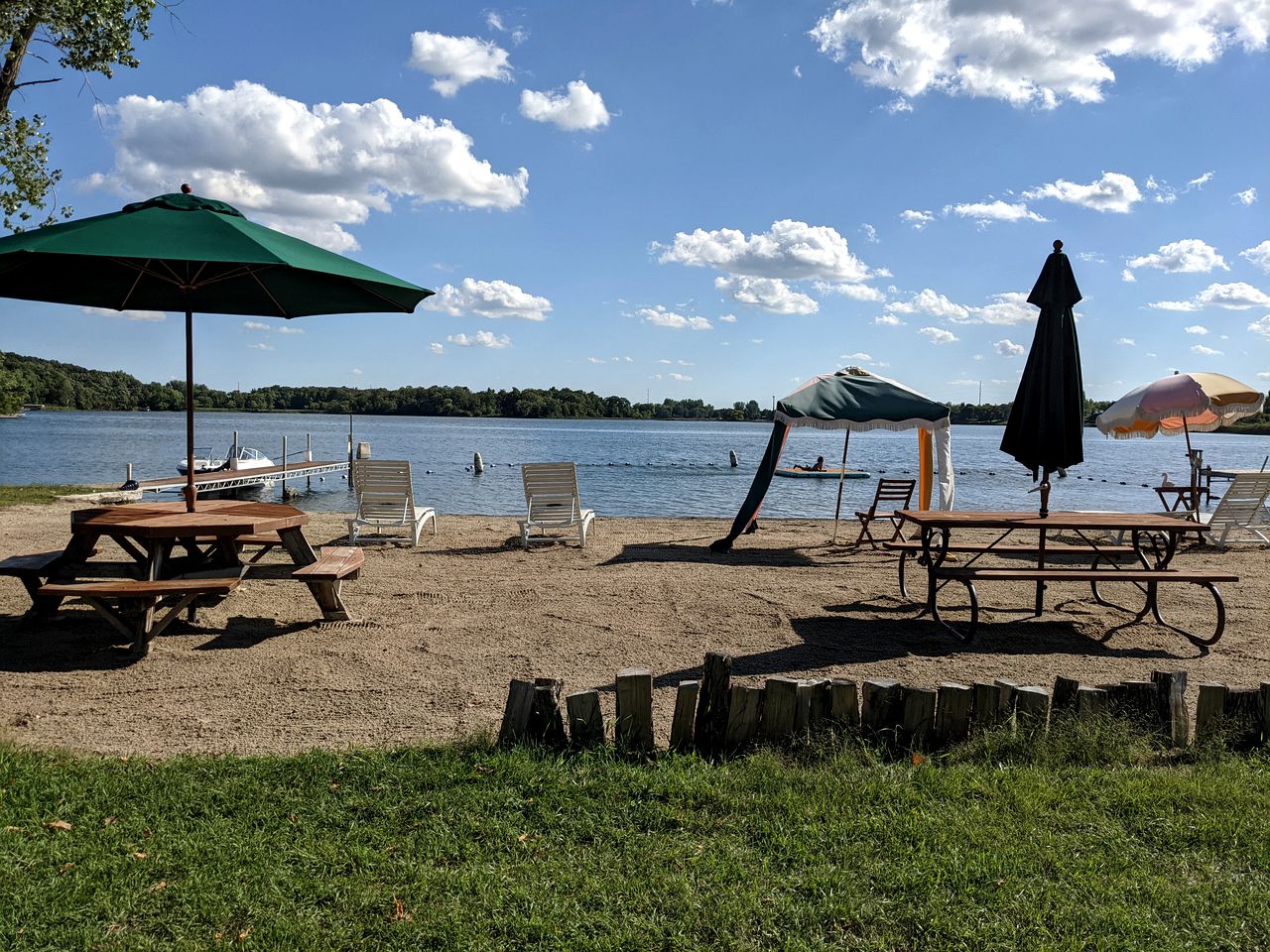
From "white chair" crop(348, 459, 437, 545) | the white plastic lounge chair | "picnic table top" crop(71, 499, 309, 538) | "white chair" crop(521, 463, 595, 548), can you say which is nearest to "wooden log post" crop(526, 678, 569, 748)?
"picnic table top" crop(71, 499, 309, 538)

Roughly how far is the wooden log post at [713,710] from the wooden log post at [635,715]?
0.82ft

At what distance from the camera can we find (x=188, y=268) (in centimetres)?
648

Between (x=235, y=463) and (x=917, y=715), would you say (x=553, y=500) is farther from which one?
(x=235, y=463)

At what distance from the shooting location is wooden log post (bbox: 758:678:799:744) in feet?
12.7

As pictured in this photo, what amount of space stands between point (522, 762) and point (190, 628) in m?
3.72

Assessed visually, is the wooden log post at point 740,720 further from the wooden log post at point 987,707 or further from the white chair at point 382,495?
the white chair at point 382,495

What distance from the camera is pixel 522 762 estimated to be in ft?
11.7

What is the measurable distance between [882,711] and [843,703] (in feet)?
0.68

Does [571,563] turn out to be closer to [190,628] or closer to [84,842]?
[190,628]

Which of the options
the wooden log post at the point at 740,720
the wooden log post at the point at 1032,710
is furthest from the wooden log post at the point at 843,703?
the wooden log post at the point at 1032,710

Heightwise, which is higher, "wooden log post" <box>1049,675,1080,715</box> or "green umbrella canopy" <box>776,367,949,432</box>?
"green umbrella canopy" <box>776,367,949,432</box>

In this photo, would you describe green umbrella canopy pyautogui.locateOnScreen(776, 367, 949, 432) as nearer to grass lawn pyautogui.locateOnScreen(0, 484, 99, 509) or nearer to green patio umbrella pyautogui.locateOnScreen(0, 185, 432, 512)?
green patio umbrella pyautogui.locateOnScreen(0, 185, 432, 512)

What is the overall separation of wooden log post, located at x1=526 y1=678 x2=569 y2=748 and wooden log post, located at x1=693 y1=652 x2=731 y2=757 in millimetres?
618

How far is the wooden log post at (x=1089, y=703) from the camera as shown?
3.96 metres
